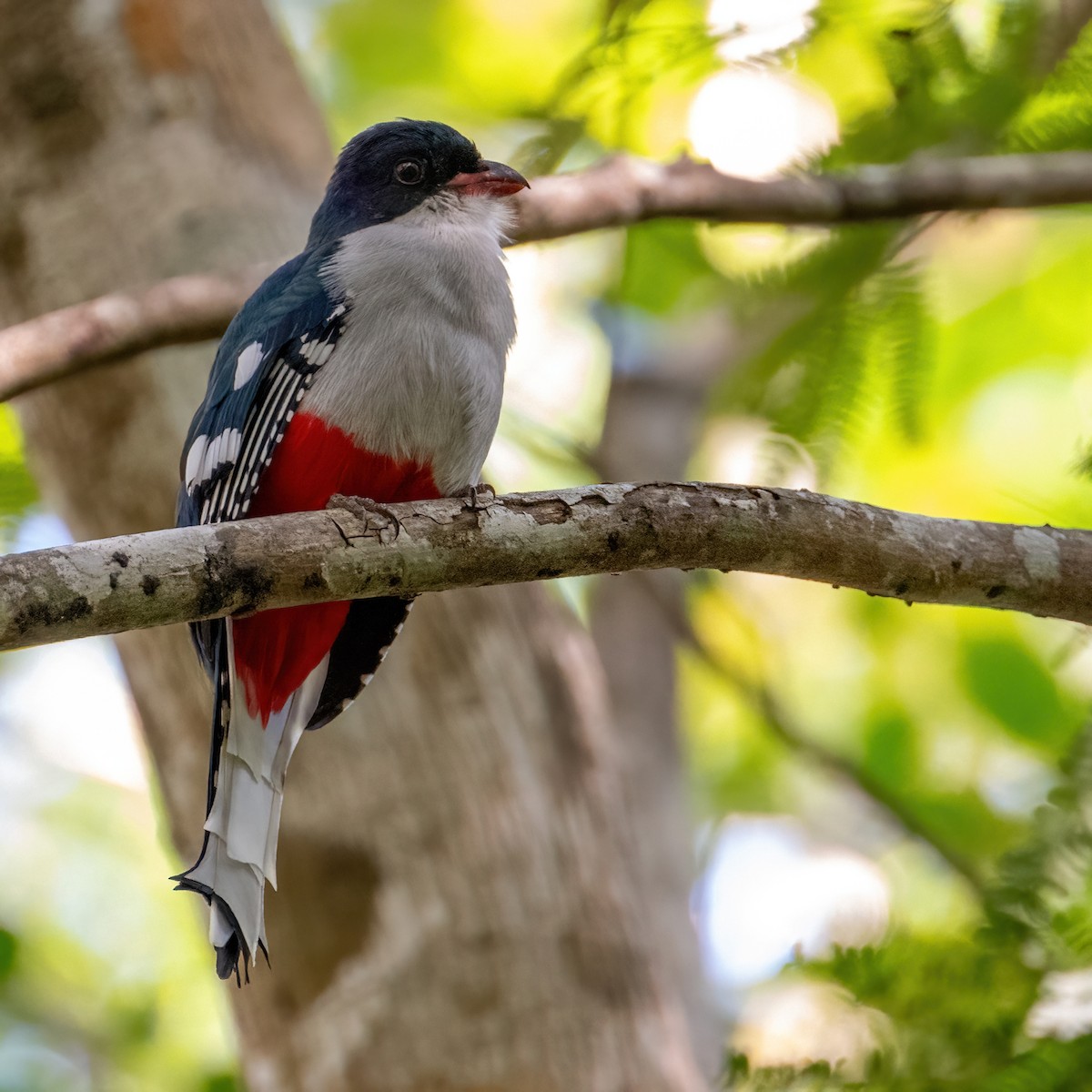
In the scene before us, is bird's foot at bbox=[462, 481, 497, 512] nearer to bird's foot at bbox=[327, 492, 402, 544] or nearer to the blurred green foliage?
bird's foot at bbox=[327, 492, 402, 544]

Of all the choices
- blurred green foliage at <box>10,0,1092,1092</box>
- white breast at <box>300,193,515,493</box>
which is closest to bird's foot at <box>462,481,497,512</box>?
white breast at <box>300,193,515,493</box>

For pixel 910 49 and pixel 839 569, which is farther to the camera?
pixel 910 49

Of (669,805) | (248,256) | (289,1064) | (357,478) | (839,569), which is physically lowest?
(289,1064)

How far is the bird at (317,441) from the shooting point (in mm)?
2996

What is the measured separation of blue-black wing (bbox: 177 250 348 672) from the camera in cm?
304

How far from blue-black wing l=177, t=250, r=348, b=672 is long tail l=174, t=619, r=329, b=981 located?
161 millimetres

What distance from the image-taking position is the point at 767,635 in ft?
22.6

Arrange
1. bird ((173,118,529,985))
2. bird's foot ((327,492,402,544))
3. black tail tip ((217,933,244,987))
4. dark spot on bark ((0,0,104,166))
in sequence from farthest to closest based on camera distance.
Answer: dark spot on bark ((0,0,104,166))
bird ((173,118,529,985))
black tail tip ((217,933,244,987))
bird's foot ((327,492,402,544))

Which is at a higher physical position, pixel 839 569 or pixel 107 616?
pixel 839 569

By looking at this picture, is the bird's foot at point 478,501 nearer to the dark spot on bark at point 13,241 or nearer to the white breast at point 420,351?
the white breast at point 420,351

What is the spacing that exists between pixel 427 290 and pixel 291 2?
5874 millimetres

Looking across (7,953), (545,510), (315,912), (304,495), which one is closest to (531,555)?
(545,510)

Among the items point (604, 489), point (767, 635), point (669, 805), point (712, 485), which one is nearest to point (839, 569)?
point (712, 485)

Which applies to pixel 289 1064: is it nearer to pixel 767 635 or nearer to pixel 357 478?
pixel 357 478
